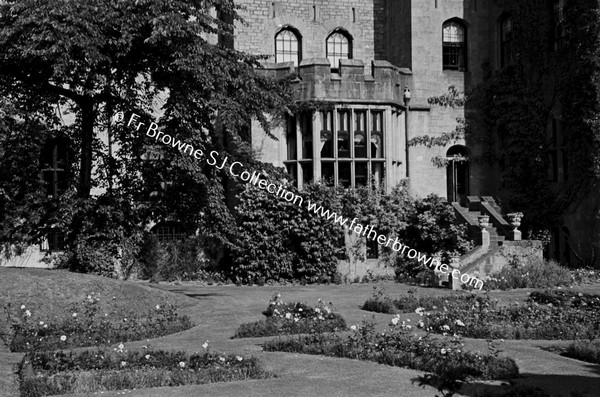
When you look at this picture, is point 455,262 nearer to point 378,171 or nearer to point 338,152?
point 378,171

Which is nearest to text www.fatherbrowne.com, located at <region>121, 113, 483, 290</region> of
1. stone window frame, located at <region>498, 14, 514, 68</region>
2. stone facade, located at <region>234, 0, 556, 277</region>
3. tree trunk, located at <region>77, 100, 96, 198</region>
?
stone facade, located at <region>234, 0, 556, 277</region>

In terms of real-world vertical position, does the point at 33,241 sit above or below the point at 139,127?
below

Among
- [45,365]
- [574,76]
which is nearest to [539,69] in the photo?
[574,76]

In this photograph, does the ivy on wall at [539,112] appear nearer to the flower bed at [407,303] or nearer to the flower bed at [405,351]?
the flower bed at [407,303]

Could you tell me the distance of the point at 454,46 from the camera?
26812mm

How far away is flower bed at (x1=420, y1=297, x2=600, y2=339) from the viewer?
12297mm

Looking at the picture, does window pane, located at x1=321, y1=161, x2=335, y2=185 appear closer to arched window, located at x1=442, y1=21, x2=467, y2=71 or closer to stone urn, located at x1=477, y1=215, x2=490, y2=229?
stone urn, located at x1=477, y1=215, x2=490, y2=229

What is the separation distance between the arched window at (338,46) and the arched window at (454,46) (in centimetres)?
363

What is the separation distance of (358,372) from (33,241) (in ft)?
34.3

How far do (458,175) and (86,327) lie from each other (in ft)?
54.2

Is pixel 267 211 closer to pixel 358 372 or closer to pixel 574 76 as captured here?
pixel 574 76

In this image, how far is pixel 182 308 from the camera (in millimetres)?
16062

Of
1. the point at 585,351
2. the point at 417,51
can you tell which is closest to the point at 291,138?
the point at 417,51

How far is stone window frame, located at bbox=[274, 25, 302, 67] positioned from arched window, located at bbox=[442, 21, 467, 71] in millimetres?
5082
